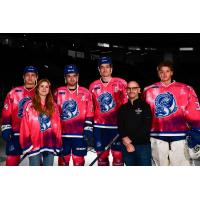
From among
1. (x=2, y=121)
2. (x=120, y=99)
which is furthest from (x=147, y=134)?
(x=2, y=121)

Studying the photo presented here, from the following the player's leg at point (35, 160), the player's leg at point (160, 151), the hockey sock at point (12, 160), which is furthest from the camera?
the hockey sock at point (12, 160)

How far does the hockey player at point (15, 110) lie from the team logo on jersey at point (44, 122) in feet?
1.21

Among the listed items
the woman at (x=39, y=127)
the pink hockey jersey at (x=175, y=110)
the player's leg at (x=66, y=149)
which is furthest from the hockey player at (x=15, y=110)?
the pink hockey jersey at (x=175, y=110)

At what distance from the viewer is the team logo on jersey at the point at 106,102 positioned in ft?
11.5

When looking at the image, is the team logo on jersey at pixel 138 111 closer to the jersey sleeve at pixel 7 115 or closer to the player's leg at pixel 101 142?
the player's leg at pixel 101 142

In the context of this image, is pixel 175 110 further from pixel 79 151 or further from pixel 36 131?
pixel 36 131

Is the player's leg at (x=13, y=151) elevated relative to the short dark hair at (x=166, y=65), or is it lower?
lower

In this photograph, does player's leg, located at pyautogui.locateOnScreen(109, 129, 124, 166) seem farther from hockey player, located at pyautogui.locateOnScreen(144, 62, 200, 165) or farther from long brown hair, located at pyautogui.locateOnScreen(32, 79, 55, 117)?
long brown hair, located at pyautogui.locateOnScreen(32, 79, 55, 117)

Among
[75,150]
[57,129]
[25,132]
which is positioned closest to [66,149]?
[75,150]

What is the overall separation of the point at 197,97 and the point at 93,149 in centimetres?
131

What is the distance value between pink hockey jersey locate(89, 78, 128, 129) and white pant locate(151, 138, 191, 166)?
511 millimetres

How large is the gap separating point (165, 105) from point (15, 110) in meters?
1.70

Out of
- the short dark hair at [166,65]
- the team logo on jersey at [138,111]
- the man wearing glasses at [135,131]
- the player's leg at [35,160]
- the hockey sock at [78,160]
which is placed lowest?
the hockey sock at [78,160]

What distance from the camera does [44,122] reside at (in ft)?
10.6
